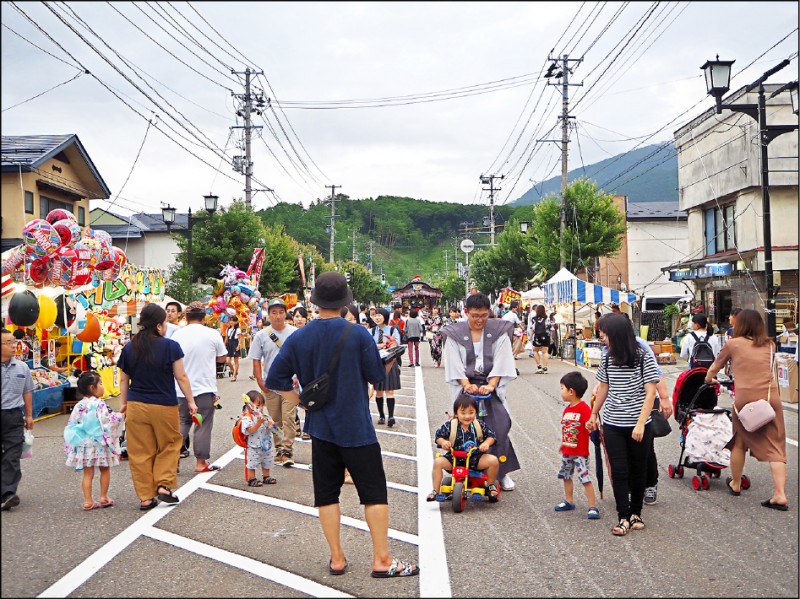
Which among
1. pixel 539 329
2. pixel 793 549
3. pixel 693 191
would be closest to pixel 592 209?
pixel 693 191

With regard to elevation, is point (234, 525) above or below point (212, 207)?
below

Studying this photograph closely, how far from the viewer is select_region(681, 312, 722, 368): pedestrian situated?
953 centimetres

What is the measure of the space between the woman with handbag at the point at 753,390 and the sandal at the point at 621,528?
5.28 ft

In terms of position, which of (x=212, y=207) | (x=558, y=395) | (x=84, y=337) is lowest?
(x=558, y=395)

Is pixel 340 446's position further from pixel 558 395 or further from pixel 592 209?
pixel 592 209

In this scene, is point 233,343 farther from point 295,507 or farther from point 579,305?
point 295,507

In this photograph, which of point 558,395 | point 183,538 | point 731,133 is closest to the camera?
point 183,538

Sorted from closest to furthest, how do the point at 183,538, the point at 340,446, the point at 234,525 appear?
the point at 340,446 < the point at 183,538 < the point at 234,525

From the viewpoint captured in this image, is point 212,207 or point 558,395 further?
point 212,207

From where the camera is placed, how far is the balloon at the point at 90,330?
1369cm

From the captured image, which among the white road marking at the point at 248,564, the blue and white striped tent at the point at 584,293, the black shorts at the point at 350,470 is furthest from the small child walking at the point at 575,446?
the blue and white striped tent at the point at 584,293

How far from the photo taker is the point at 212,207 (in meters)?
26.4

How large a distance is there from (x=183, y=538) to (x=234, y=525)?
0.47m

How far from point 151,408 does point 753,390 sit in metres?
5.18
